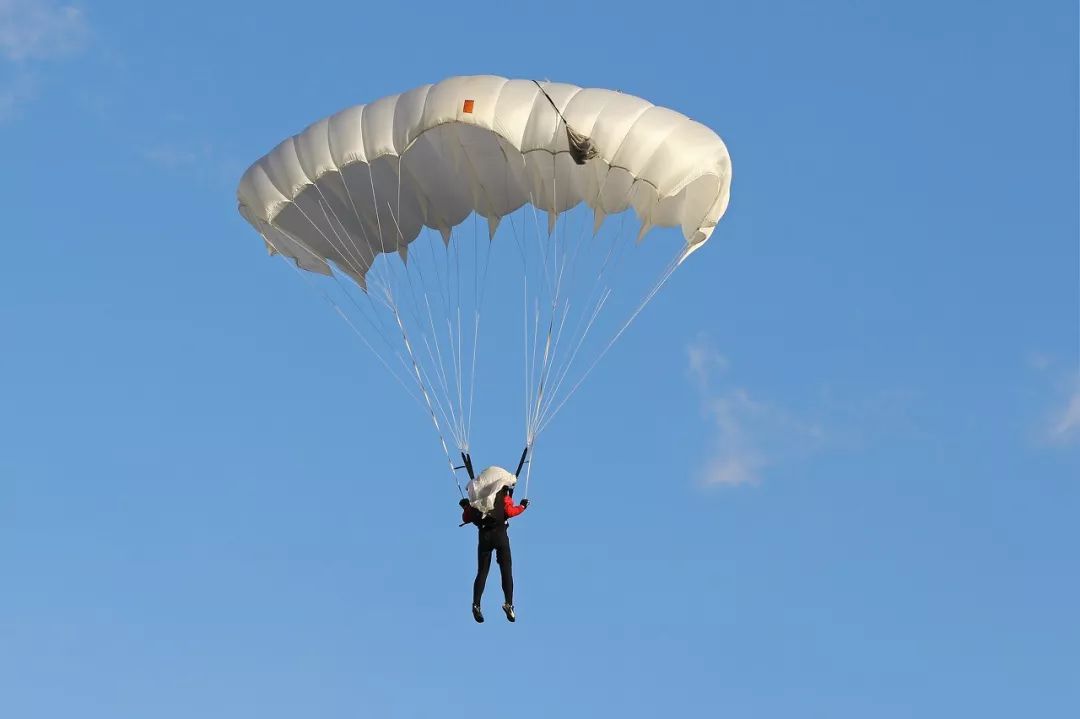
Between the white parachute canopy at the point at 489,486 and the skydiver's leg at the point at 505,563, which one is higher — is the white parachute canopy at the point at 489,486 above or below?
above

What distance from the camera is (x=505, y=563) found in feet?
90.0

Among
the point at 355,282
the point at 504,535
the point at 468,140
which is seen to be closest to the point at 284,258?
the point at 355,282

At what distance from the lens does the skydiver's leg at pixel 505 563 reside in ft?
89.8

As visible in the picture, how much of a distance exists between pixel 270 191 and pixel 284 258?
128cm

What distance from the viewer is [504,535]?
2752cm

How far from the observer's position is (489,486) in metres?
27.6

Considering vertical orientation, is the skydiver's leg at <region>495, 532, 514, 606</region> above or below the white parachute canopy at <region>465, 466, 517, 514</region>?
below

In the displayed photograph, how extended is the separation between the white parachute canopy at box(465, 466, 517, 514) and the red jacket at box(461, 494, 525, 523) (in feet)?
0.25

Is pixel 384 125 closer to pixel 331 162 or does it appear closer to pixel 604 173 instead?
pixel 331 162

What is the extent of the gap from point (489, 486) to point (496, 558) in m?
0.87

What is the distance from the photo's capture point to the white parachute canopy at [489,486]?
90.4 ft

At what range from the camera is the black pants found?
27406mm

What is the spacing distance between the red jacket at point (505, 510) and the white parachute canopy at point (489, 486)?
0.25 ft

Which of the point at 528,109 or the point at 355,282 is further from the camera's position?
the point at 355,282
